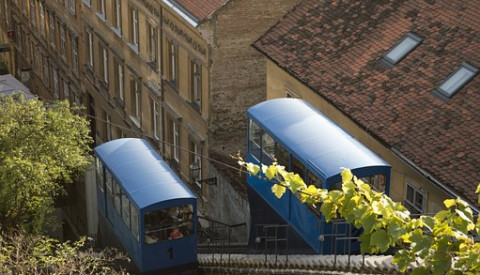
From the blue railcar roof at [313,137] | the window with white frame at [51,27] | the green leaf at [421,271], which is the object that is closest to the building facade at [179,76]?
the window with white frame at [51,27]

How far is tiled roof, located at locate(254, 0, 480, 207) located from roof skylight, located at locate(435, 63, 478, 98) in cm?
14

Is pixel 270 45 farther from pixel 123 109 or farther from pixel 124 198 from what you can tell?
pixel 123 109

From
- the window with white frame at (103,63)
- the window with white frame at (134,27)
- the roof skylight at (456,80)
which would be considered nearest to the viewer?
the roof skylight at (456,80)

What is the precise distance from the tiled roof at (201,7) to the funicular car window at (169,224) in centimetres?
727

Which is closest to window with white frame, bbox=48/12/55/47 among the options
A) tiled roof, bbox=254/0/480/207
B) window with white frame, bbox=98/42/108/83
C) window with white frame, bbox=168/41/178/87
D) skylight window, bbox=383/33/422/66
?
window with white frame, bbox=98/42/108/83

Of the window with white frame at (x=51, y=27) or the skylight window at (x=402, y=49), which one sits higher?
the skylight window at (x=402, y=49)

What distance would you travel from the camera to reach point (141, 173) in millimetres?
29406

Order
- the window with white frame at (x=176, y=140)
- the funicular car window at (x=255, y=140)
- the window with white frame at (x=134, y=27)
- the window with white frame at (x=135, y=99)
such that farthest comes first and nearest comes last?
the window with white frame at (x=135, y=99)
the window with white frame at (x=134, y=27)
the window with white frame at (x=176, y=140)
the funicular car window at (x=255, y=140)

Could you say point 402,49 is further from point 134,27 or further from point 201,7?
point 134,27

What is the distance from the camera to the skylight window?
26.4 m

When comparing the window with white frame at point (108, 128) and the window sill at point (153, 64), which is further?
the window with white frame at point (108, 128)

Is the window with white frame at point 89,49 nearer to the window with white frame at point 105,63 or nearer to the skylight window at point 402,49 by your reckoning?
the window with white frame at point 105,63

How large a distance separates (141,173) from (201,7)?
21.7 feet

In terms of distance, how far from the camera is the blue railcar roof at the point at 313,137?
23672mm
